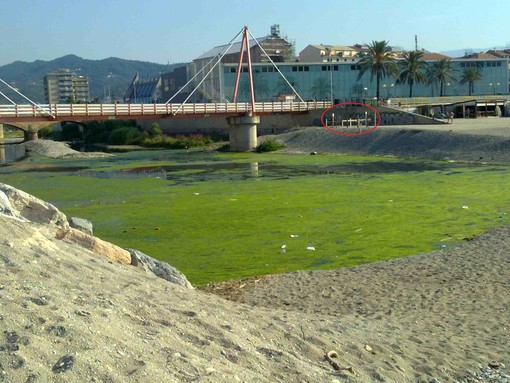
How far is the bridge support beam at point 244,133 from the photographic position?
61.8 meters

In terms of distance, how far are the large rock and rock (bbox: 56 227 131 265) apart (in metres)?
1.22

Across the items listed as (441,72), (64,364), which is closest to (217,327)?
(64,364)

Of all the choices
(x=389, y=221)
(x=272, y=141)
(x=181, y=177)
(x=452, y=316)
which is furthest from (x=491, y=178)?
(x=272, y=141)

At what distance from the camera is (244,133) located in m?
62.2

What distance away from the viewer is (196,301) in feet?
28.8

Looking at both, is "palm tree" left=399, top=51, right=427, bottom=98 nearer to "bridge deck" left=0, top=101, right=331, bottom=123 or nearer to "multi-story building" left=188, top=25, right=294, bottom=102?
"multi-story building" left=188, top=25, right=294, bottom=102

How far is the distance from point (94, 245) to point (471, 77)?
97.9 m

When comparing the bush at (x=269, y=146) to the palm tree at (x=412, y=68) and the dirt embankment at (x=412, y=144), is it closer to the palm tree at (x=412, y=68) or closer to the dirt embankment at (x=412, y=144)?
the dirt embankment at (x=412, y=144)

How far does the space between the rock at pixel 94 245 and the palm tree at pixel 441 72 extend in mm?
90623

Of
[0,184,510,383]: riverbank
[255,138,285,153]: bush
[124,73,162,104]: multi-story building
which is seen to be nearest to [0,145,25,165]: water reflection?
[255,138,285,153]: bush

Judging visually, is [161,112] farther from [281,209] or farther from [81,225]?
[81,225]

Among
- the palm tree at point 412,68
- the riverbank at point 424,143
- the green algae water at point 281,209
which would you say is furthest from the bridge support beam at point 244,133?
the palm tree at point 412,68

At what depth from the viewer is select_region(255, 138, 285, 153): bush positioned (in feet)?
194

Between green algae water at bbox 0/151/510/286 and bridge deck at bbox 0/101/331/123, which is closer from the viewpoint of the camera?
green algae water at bbox 0/151/510/286
